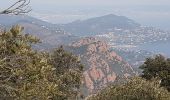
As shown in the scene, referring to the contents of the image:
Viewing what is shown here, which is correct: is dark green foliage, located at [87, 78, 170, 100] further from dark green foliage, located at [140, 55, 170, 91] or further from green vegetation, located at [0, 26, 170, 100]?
dark green foliage, located at [140, 55, 170, 91]

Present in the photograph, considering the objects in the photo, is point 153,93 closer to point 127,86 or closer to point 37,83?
point 127,86

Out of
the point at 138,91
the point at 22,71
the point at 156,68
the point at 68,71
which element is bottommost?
the point at 68,71

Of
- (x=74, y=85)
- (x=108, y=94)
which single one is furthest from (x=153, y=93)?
(x=74, y=85)

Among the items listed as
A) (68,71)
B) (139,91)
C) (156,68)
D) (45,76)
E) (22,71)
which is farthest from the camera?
(68,71)

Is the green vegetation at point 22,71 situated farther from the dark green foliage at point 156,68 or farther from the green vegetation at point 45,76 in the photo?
the dark green foliage at point 156,68

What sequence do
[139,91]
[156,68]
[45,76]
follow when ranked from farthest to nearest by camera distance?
[156,68] < [139,91] < [45,76]

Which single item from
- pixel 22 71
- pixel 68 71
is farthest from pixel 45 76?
pixel 68 71

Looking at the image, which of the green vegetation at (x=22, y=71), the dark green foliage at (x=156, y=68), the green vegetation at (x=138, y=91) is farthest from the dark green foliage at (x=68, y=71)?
the green vegetation at (x=22, y=71)

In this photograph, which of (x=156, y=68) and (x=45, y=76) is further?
(x=156, y=68)

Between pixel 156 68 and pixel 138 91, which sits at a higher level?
pixel 138 91

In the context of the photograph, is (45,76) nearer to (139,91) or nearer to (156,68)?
(139,91)

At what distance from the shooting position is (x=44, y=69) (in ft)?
77.8

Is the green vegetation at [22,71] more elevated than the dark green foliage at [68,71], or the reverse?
the green vegetation at [22,71]

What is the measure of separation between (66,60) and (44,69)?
58.5 meters
